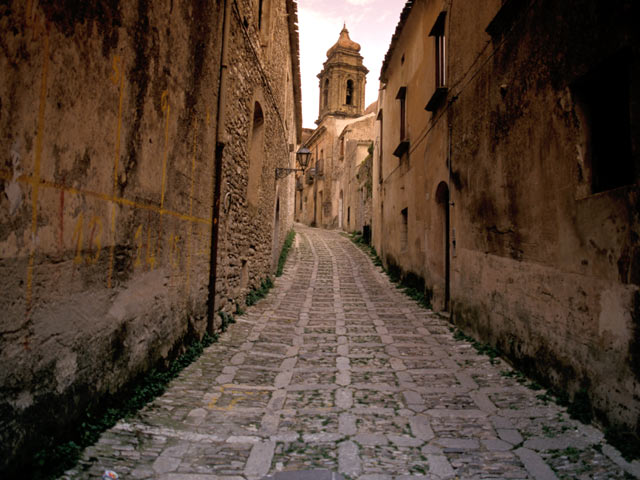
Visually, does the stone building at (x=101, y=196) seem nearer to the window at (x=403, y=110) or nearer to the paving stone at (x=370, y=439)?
the paving stone at (x=370, y=439)

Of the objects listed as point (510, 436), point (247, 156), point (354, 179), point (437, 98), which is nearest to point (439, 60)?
point (437, 98)

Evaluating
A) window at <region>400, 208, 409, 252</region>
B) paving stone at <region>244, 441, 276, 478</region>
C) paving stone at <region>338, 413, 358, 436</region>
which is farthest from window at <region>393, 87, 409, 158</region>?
paving stone at <region>244, 441, 276, 478</region>

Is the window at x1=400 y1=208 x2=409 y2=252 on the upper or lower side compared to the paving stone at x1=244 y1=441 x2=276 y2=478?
upper

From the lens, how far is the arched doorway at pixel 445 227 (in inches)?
287

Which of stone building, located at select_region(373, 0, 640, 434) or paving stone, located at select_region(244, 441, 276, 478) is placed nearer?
paving stone, located at select_region(244, 441, 276, 478)

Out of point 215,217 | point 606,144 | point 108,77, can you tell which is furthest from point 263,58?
point 606,144

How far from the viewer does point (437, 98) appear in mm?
7305

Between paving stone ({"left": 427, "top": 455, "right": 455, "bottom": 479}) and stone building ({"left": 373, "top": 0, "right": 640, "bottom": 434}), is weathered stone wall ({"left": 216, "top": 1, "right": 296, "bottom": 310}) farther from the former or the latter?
paving stone ({"left": 427, "top": 455, "right": 455, "bottom": 479})

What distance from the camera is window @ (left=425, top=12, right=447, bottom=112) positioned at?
7.23m

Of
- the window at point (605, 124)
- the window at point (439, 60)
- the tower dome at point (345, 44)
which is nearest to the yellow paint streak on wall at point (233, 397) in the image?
the window at point (605, 124)

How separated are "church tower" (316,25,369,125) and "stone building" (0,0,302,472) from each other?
31.1 m

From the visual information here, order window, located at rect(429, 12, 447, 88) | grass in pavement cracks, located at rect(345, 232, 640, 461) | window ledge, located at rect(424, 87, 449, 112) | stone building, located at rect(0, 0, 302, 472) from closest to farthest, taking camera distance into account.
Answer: stone building, located at rect(0, 0, 302, 472), grass in pavement cracks, located at rect(345, 232, 640, 461), window ledge, located at rect(424, 87, 449, 112), window, located at rect(429, 12, 447, 88)

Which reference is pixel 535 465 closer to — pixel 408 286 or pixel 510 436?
pixel 510 436

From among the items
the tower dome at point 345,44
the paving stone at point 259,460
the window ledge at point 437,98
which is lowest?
the paving stone at point 259,460
